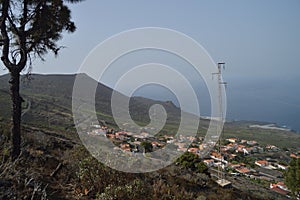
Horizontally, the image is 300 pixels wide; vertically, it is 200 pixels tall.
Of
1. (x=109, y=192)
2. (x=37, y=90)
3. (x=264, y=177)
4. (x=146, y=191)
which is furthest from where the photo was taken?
(x=37, y=90)

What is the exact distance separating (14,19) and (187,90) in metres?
5.24

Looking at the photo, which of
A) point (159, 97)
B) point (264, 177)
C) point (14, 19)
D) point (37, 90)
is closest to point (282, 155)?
point (264, 177)

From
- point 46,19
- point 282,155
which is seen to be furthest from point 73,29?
point 282,155

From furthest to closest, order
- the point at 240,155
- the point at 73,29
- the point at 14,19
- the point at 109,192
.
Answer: the point at 240,155, the point at 73,29, the point at 14,19, the point at 109,192

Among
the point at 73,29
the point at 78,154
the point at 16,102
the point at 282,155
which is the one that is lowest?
the point at 282,155

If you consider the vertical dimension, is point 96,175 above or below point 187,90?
below

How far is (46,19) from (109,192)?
5.24 metres

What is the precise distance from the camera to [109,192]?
5246 mm

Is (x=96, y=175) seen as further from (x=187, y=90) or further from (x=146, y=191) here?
(x=187, y=90)

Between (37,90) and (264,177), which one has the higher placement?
(37,90)

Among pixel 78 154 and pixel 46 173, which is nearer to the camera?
pixel 46 173

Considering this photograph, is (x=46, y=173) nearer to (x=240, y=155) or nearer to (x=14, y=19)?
(x=14, y=19)

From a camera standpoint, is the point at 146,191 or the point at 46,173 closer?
the point at 146,191

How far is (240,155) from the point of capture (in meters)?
56.2
